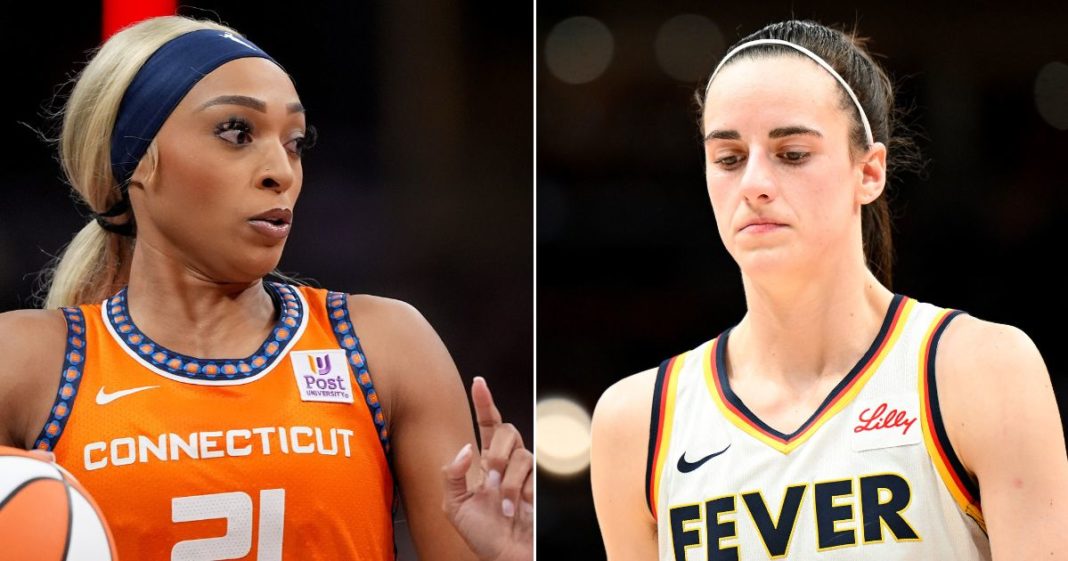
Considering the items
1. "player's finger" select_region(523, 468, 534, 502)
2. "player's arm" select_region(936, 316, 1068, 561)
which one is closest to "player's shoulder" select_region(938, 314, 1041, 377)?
"player's arm" select_region(936, 316, 1068, 561)

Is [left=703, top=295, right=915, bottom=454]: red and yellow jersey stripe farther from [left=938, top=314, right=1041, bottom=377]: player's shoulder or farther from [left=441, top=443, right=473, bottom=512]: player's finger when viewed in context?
[left=441, top=443, right=473, bottom=512]: player's finger

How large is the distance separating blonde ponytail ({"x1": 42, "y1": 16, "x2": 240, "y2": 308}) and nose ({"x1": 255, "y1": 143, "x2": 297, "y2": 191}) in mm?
208

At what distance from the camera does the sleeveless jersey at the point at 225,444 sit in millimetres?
2131

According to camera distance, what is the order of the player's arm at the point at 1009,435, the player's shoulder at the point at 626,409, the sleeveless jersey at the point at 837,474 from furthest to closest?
the player's shoulder at the point at 626,409 → the sleeveless jersey at the point at 837,474 → the player's arm at the point at 1009,435

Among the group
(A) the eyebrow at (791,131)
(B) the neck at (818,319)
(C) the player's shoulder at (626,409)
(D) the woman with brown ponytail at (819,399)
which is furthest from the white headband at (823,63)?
(C) the player's shoulder at (626,409)

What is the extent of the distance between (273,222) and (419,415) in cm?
46

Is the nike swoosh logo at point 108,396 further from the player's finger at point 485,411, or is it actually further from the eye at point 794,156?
the eye at point 794,156

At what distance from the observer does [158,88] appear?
7.36ft

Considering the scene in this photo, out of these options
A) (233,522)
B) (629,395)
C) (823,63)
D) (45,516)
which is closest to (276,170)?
(233,522)

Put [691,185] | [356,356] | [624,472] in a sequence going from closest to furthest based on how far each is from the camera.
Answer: [356,356] < [624,472] < [691,185]

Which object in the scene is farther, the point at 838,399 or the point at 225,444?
the point at 838,399

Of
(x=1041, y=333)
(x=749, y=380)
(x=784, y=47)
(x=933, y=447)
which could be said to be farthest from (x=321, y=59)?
(x=1041, y=333)

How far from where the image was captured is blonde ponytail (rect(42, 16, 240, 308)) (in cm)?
229

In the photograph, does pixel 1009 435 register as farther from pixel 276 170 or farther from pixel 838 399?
pixel 276 170
